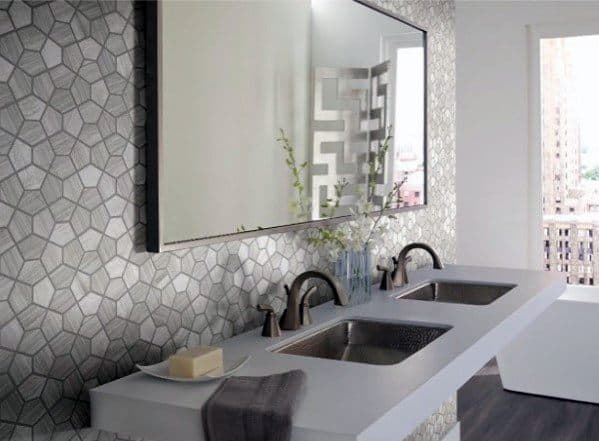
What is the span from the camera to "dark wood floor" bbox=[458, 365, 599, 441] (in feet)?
12.7

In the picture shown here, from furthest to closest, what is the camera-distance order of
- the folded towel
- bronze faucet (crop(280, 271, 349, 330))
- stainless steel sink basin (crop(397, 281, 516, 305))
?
stainless steel sink basin (crop(397, 281, 516, 305)), bronze faucet (crop(280, 271, 349, 330)), the folded towel

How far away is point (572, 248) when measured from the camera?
5309 millimetres

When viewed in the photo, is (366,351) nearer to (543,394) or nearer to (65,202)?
(65,202)

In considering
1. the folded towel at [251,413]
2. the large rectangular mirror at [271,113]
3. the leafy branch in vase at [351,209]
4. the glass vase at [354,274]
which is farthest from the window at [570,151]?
the folded towel at [251,413]

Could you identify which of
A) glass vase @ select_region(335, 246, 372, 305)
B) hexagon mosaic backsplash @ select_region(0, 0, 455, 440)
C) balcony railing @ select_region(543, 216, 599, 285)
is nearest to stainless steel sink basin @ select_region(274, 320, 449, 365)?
glass vase @ select_region(335, 246, 372, 305)

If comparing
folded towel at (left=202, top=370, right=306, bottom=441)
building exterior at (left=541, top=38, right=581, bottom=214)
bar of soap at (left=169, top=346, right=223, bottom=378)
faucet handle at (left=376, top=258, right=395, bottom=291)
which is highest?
building exterior at (left=541, top=38, right=581, bottom=214)

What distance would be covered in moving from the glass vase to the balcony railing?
3.14 metres

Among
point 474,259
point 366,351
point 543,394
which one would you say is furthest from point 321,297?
point 474,259

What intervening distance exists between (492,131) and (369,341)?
3.54 m

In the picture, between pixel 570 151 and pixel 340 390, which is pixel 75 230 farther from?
pixel 570 151

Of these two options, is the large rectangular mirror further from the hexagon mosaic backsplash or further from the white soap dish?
the white soap dish

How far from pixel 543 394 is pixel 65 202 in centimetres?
367

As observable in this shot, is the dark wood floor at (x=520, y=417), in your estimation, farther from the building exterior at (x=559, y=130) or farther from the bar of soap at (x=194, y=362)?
the bar of soap at (x=194, y=362)

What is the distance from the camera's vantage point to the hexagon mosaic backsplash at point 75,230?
1.48 meters
